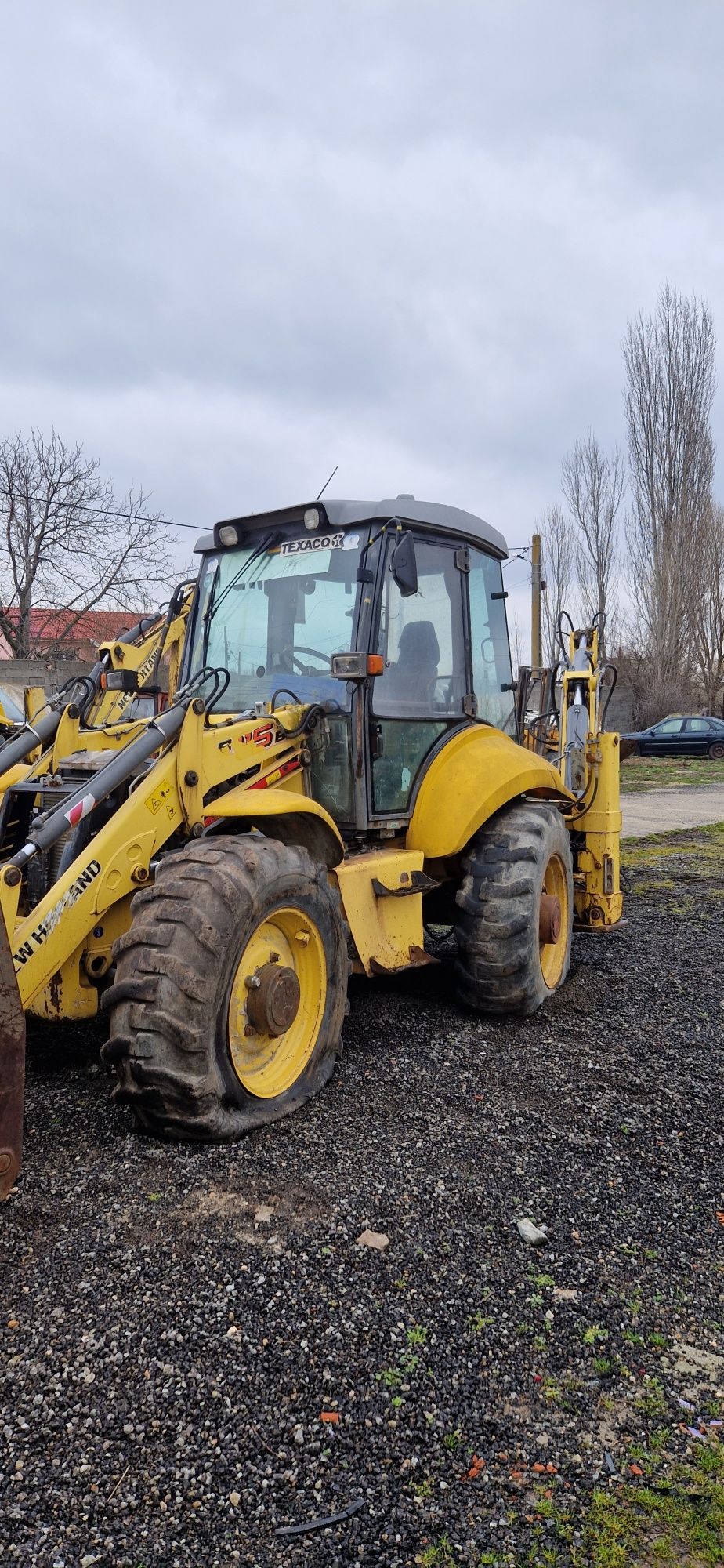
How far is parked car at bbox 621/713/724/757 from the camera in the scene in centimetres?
3109

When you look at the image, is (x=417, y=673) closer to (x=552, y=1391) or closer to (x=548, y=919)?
(x=548, y=919)

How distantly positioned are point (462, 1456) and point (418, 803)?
325cm

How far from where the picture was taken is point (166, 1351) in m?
2.67

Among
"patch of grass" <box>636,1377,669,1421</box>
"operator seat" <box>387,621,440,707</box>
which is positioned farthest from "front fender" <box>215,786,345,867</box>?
"patch of grass" <box>636,1377,669,1421</box>

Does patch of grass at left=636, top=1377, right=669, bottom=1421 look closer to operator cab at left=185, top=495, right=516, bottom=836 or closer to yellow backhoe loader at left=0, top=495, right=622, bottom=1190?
yellow backhoe loader at left=0, top=495, right=622, bottom=1190

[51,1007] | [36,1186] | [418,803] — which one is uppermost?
[418,803]

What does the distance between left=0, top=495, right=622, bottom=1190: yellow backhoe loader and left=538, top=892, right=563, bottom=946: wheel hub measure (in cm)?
4

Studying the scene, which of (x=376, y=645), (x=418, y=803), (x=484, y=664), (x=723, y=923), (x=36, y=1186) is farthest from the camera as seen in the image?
(x=723, y=923)

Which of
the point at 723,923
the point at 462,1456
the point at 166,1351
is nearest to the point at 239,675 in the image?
the point at 166,1351

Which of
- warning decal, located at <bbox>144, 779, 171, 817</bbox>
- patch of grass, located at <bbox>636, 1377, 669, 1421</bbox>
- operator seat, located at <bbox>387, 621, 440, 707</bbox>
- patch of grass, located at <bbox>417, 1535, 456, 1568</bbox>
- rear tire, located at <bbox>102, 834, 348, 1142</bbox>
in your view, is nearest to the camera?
patch of grass, located at <bbox>417, 1535, 456, 1568</bbox>

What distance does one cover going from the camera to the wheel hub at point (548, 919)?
5.94 metres

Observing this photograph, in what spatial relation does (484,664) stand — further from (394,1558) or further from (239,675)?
(394,1558)

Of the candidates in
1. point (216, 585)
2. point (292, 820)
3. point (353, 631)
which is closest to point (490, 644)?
point (353, 631)

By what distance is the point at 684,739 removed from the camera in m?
31.4
